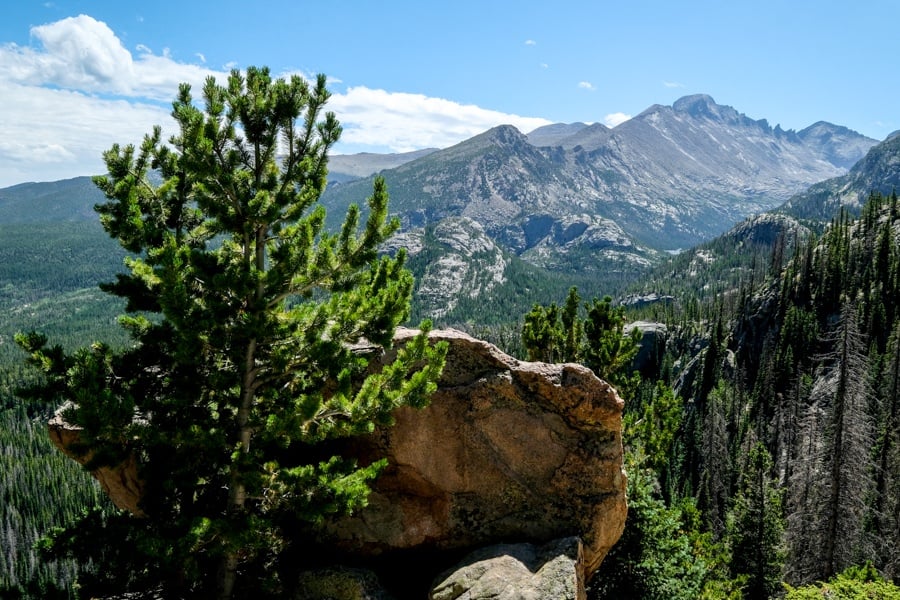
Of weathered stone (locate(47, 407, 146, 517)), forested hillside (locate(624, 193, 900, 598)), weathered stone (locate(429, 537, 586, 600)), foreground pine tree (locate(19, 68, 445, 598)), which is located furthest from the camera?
forested hillside (locate(624, 193, 900, 598))

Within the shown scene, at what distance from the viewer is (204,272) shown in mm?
9867

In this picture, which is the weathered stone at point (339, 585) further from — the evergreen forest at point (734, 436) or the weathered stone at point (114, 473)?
the weathered stone at point (114, 473)

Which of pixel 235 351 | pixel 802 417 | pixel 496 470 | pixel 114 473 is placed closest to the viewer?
pixel 235 351

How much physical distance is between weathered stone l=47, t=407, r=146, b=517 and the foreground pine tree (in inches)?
48.1

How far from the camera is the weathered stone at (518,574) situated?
10.7 m

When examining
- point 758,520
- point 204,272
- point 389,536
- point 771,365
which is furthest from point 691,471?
point 204,272

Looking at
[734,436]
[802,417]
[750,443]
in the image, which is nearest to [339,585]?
[802,417]

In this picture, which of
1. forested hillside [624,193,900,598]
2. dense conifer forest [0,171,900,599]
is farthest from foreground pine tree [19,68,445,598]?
forested hillside [624,193,900,598]

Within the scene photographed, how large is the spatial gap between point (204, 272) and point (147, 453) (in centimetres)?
461

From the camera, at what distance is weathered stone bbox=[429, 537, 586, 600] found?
1074 centimetres

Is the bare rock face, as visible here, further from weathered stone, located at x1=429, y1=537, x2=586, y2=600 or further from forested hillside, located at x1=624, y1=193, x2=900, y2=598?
forested hillside, located at x1=624, y1=193, x2=900, y2=598

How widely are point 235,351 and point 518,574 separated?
24.3ft

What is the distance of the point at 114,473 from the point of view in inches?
499

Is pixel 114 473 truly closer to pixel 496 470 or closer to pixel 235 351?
pixel 235 351
